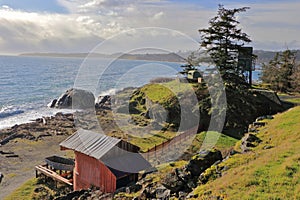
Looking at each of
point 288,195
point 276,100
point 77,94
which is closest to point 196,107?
point 276,100

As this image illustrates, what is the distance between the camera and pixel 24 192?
19.4 meters

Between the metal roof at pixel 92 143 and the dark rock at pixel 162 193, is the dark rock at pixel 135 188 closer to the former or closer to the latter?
the dark rock at pixel 162 193

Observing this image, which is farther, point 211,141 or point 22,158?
point 22,158

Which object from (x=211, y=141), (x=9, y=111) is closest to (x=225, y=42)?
(x=211, y=141)

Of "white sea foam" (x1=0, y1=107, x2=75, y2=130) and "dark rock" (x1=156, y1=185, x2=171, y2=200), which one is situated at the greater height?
"dark rock" (x1=156, y1=185, x2=171, y2=200)

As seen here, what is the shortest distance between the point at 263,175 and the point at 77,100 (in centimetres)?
4902

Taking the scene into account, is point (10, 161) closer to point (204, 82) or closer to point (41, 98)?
point (204, 82)

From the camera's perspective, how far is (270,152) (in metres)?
12.0

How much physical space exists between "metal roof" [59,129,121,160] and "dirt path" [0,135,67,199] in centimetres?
659

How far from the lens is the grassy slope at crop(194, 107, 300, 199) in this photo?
28.0 feet

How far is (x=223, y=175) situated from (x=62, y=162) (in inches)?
637

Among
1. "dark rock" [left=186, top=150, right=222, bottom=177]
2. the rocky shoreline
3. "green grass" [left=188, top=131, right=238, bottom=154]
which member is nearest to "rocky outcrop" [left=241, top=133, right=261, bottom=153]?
"dark rock" [left=186, top=150, right=222, bottom=177]

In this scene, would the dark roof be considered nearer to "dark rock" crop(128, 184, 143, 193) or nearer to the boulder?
"dark rock" crop(128, 184, 143, 193)

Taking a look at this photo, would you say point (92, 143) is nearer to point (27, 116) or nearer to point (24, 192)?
point (24, 192)
